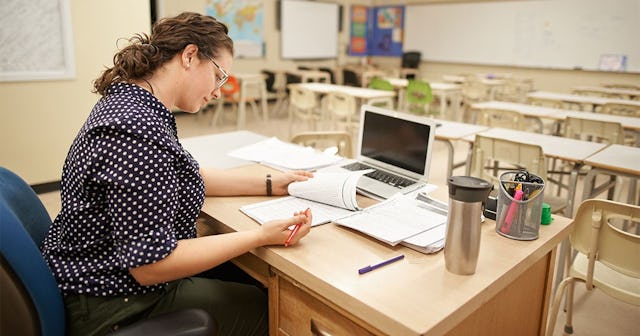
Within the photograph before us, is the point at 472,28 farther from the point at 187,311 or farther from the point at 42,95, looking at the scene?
the point at 187,311

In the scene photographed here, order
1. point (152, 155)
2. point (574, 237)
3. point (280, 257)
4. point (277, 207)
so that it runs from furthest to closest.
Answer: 1. point (574, 237)
2. point (277, 207)
3. point (280, 257)
4. point (152, 155)

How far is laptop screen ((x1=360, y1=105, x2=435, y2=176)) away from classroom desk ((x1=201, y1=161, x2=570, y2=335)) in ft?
1.23

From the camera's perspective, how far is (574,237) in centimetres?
171

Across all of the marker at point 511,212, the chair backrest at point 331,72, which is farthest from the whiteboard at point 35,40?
the chair backrest at point 331,72

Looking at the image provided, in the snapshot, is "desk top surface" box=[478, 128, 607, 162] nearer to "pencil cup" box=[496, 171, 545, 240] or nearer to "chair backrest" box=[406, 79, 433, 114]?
"pencil cup" box=[496, 171, 545, 240]

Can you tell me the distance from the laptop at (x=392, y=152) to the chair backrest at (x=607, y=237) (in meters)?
0.55

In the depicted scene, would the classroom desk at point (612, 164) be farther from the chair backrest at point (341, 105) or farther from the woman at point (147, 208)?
the chair backrest at point (341, 105)

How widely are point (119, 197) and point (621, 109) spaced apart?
203 inches

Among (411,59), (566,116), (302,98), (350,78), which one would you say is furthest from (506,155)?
(411,59)

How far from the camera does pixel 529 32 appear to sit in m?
8.79

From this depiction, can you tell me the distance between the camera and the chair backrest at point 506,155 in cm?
252

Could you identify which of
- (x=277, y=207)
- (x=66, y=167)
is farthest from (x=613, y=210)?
(x=66, y=167)

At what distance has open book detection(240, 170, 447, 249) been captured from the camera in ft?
3.92

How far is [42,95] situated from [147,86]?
2.96m
